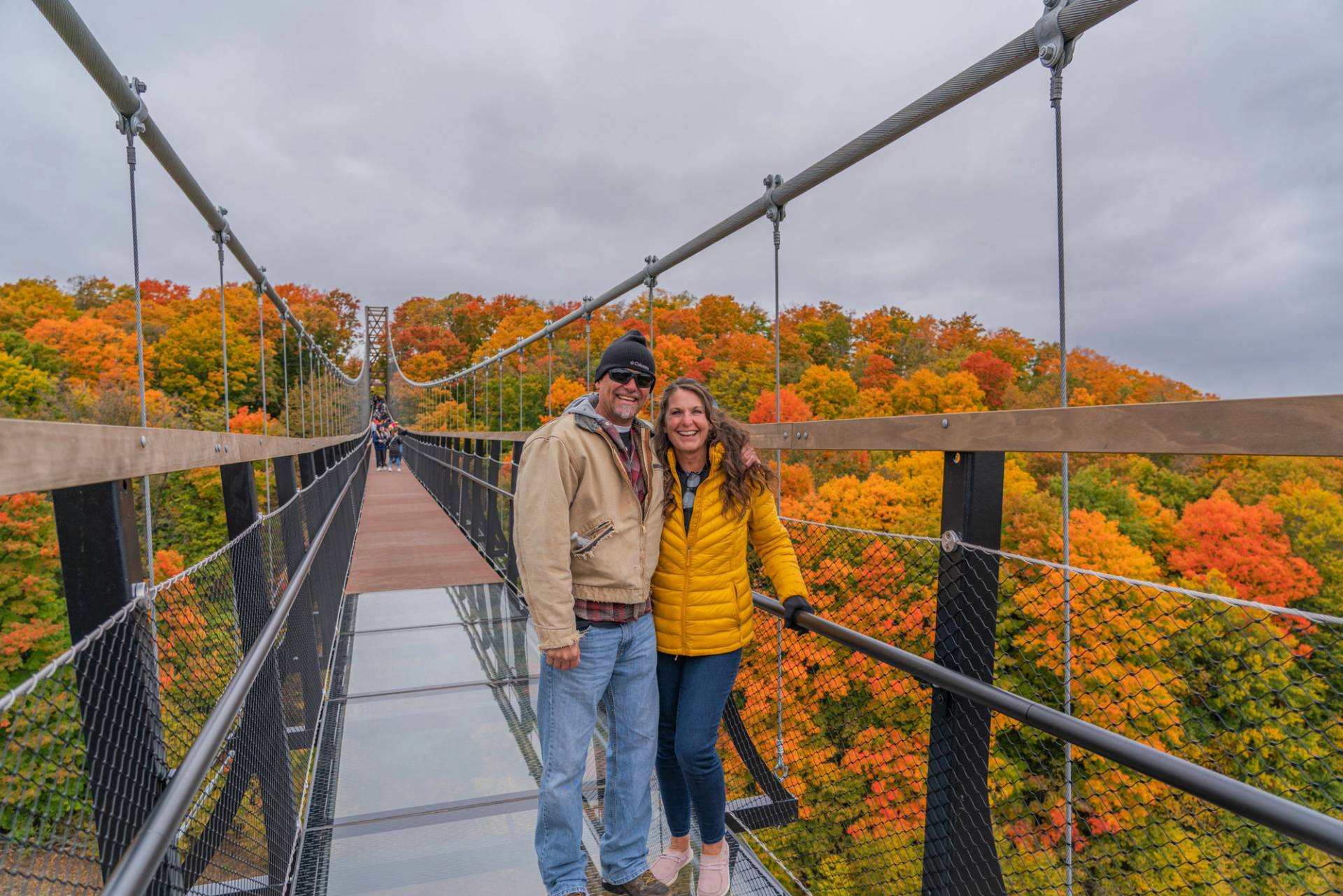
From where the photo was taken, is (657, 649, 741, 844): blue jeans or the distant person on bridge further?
the distant person on bridge

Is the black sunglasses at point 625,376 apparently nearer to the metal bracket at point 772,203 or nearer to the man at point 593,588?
the man at point 593,588

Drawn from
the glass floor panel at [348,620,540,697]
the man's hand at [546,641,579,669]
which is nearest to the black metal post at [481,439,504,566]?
the glass floor panel at [348,620,540,697]

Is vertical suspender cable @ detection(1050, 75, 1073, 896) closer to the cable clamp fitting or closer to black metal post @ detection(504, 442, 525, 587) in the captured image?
the cable clamp fitting

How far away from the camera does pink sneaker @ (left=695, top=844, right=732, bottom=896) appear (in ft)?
6.50

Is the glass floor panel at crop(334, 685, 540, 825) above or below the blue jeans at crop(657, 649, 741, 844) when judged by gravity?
below

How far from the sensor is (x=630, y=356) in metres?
1.88

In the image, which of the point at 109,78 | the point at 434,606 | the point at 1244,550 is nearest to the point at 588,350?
the point at 434,606

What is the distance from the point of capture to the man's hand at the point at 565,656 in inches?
69.7

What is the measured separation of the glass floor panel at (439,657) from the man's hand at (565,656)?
170 cm

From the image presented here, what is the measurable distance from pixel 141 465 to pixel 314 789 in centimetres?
162

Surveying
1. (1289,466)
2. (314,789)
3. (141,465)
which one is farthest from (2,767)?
(1289,466)

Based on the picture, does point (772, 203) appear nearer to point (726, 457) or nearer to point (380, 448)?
point (726, 457)

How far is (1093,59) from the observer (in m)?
2.87

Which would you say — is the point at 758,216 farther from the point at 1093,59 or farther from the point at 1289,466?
the point at 1289,466
